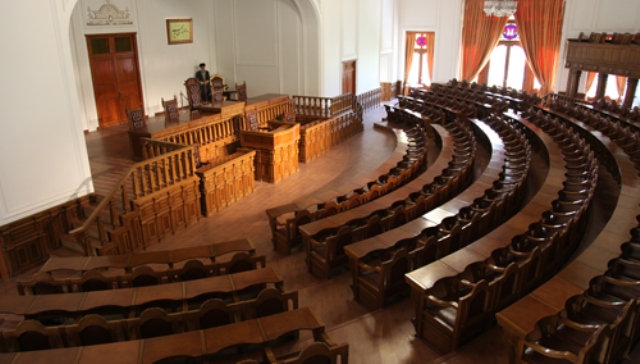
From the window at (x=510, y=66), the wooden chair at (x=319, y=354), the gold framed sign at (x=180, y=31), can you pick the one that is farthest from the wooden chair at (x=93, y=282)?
the window at (x=510, y=66)

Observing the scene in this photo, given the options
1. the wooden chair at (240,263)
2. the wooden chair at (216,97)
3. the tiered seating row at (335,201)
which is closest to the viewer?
the wooden chair at (240,263)

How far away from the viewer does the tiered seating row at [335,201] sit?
6137 millimetres

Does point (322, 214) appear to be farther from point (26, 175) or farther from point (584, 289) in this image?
point (26, 175)

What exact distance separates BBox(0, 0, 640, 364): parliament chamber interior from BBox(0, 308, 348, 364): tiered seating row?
14 millimetres

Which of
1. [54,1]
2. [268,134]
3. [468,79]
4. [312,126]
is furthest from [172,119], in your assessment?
[468,79]

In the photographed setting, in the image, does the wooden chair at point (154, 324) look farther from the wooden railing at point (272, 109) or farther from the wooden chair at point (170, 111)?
the wooden railing at point (272, 109)

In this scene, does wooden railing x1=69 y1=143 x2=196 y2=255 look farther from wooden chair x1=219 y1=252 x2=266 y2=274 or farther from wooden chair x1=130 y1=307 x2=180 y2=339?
wooden chair x1=130 y1=307 x2=180 y2=339

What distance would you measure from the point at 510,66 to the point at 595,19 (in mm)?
3218

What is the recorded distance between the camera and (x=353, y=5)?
47.2 feet

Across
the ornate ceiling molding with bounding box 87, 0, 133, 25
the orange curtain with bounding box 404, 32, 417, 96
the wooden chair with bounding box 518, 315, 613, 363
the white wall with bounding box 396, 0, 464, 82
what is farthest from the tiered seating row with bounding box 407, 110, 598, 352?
the orange curtain with bounding box 404, 32, 417, 96

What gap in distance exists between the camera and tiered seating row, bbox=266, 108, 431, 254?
6137 millimetres

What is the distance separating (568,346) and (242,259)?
10.2 feet

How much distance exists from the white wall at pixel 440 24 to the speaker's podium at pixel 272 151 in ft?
30.6

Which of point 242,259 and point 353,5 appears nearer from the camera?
point 242,259
